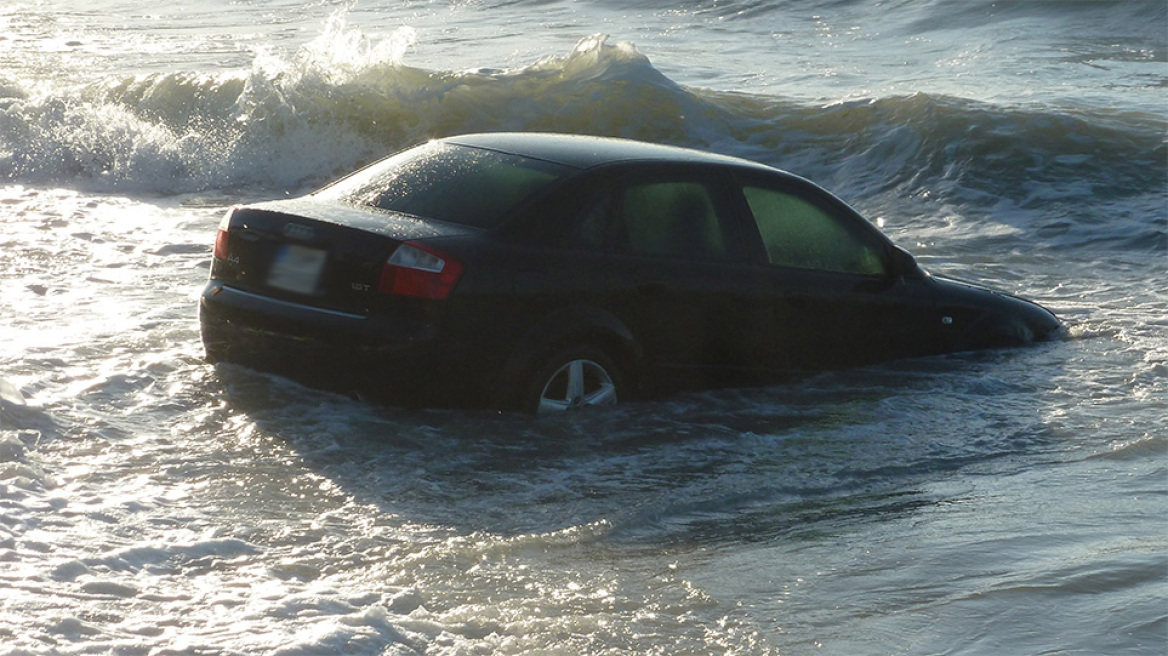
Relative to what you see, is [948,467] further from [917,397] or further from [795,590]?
[795,590]

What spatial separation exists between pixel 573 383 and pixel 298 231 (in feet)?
4.75

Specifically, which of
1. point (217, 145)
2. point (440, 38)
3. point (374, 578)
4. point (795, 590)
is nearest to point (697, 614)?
point (795, 590)

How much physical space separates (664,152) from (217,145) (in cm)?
1050

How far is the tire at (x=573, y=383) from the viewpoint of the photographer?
6.54 metres

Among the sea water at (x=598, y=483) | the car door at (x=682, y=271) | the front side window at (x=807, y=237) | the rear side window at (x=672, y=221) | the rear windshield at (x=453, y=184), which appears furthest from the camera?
the front side window at (x=807, y=237)

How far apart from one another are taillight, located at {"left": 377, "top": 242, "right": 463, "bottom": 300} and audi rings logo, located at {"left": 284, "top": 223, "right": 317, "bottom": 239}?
44 cm

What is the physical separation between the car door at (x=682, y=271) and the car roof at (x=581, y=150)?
0.38ft

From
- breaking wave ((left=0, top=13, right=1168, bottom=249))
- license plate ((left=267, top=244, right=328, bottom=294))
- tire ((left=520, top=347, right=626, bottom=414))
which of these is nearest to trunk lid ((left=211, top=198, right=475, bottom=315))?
license plate ((left=267, top=244, right=328, bottom=294))

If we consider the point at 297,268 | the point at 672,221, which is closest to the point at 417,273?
the point at 297,268

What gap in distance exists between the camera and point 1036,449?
269 inches

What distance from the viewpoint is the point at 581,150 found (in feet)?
23.8

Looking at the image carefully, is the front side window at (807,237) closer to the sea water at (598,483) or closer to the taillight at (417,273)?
the sea water at (598,483)

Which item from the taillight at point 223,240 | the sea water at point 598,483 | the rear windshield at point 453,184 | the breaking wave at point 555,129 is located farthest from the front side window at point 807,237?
the breaking wave at point 555,129

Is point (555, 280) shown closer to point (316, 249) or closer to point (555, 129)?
point (316, 249)
